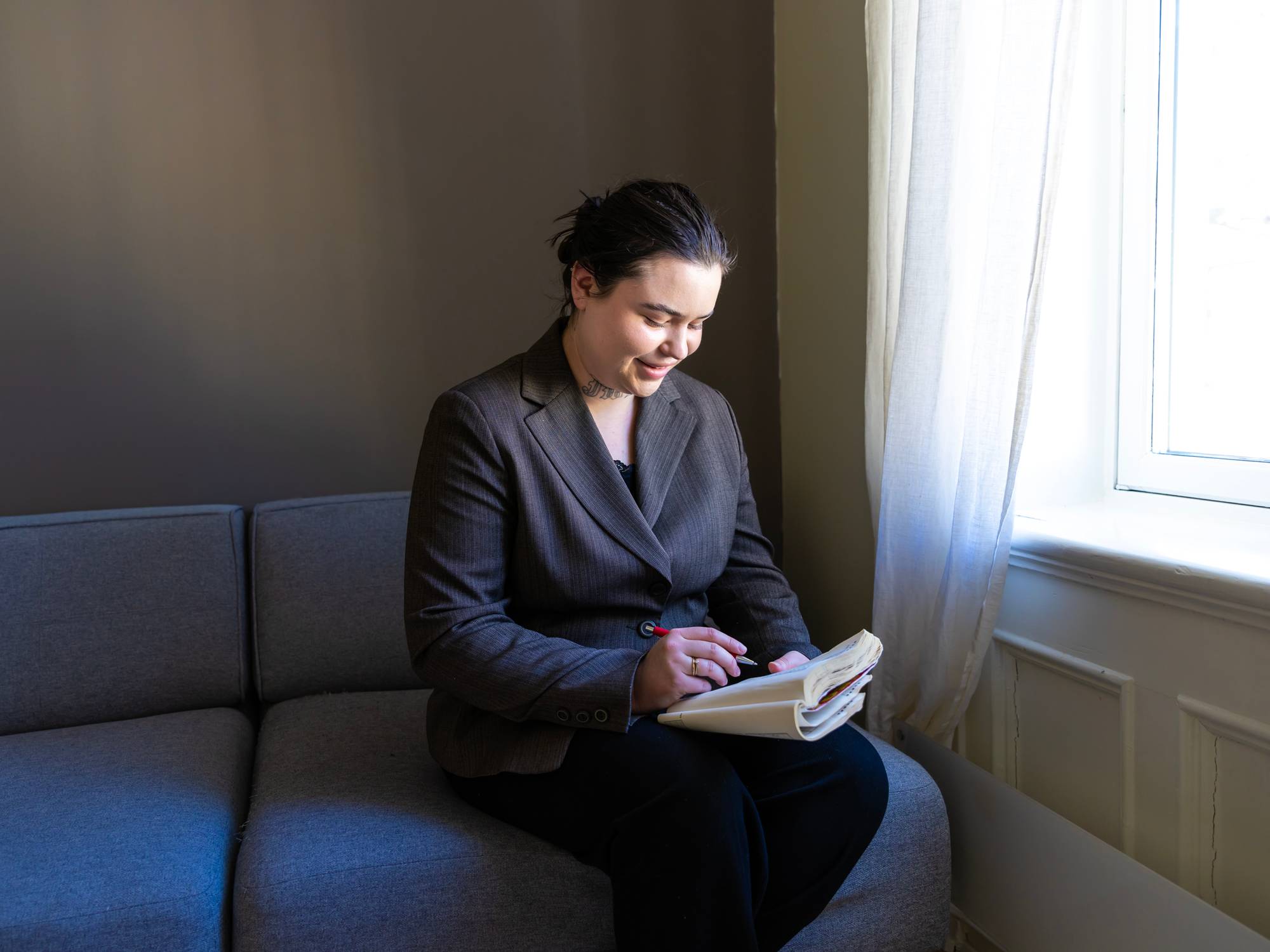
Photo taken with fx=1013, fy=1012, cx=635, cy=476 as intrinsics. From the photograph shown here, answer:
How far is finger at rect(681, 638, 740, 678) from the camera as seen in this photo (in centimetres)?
129

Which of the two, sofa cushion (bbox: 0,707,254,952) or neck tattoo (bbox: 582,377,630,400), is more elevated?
neck tattoo (bbox: 582,377,630,400)

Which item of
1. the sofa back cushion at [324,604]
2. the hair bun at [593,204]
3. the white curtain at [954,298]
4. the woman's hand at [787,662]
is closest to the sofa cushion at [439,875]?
the woman's hand at [787,662]

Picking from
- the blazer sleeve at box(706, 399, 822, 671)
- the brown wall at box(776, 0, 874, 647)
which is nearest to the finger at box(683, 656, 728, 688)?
the blazer sleeve at box(706, 399, 822, 671)

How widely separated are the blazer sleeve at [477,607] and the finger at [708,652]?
0.26ft

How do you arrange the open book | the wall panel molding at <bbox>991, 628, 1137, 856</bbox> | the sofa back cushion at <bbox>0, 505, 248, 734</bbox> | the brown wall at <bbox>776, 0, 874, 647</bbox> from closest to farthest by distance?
the open book
the wall panel molding at <bbox>991, 628, 1137, 856</bbox>
the sofa back cushion at <bbox>0, 505, 248, 734</bbox>
the brown wall at <bbox>776, 0, 874, 647</bbox>

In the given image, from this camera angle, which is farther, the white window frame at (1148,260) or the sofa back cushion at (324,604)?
the sofa back cushion at (324,604)

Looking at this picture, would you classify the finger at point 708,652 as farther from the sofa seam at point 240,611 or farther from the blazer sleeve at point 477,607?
the sofa seam at point 240,611

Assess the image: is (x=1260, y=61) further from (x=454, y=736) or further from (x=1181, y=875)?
(x=454, y=736)

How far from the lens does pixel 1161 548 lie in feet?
4.41

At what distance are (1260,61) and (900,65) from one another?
499 mm

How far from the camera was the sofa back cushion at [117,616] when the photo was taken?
1780 millimetres

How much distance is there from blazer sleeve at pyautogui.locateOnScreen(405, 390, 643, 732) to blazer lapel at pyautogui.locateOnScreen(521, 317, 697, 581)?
89mm

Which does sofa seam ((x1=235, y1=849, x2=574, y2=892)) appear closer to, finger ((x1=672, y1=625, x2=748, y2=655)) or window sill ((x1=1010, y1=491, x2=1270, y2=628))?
finger ((x1=672, y1=625, x2=748, y2=655))

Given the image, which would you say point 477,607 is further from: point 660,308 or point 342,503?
point 342,503
